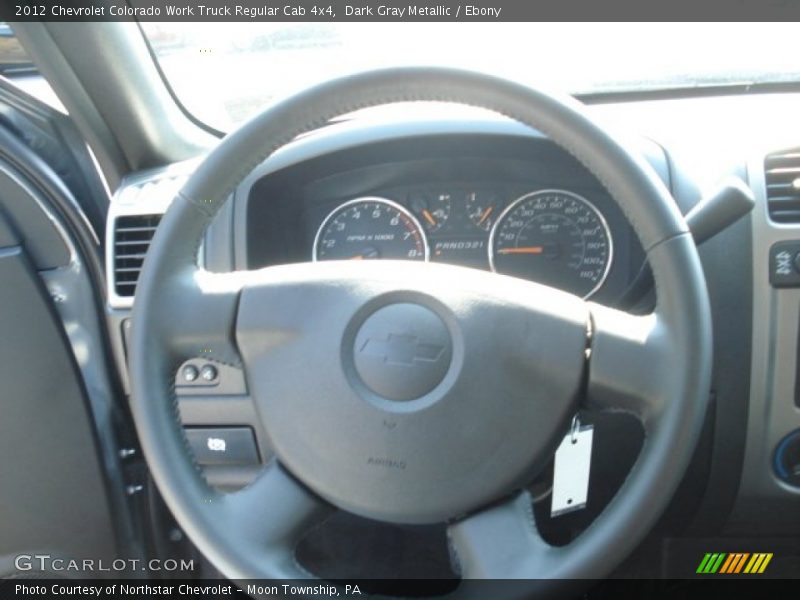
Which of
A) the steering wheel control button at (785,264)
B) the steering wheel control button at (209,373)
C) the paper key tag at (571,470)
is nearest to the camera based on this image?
the paper key tag at (571,470)

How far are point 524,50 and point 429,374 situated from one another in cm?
87

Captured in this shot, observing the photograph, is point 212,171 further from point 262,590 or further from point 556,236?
point 556,236

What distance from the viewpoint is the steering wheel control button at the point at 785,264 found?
4.92 feet

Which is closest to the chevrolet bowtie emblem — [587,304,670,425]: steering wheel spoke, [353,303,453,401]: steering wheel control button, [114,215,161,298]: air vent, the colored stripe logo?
[353,303,453,401]: steering wheel control button

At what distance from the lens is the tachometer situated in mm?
1660

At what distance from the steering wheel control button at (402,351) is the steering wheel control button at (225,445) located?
23.5 inches

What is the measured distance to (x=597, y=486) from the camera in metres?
1.67

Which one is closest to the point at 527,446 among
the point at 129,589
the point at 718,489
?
the point at 718,489

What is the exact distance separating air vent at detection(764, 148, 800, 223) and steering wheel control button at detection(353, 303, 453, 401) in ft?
2.41

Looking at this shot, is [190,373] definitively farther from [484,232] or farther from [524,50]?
[524,50]

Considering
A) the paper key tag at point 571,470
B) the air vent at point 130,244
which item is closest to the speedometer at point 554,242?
the paper key tag at point 571,470

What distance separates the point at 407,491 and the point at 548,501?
0.44 meters

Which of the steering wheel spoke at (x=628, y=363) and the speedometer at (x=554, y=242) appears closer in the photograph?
the steering wheel spoke at (x=628, y=363)

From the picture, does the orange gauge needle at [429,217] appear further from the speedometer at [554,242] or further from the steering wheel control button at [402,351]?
the steering wheel control button at [402,351]
